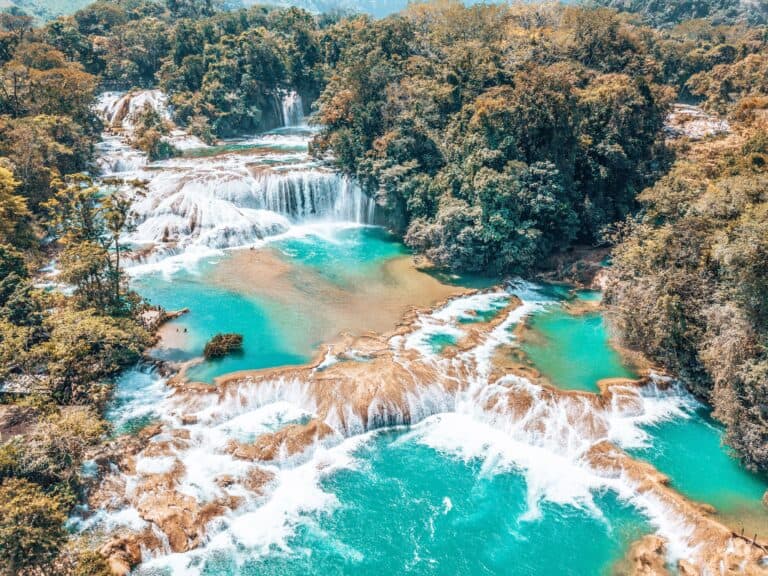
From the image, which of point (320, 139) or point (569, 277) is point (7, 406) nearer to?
point (569, 277)

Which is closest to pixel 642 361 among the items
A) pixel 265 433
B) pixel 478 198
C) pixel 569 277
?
pixel 569 277

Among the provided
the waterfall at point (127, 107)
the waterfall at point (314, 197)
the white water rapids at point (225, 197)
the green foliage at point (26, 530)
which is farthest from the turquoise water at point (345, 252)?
the waterfall at point (127, 107)

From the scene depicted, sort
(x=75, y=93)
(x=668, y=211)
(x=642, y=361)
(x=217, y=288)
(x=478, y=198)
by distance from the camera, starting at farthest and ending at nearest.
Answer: (x=75, y=93) → (x=478, y=198) → (x=217, y=288) → (x=668, y=211) → (x=642, y=361)

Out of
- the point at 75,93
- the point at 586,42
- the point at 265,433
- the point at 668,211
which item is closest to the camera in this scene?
the point at 265,433

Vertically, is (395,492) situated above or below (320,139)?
below

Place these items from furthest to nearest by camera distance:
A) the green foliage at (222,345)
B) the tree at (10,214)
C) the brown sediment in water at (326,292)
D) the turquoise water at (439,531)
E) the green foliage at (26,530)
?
the tree at (10,214) < the brown sediment in water at (326,292) < the green foliage at (222,345) < the turquoise water at (439,531) < the green foliage at (26,530)

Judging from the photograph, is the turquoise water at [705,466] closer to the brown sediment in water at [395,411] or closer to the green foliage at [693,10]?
the brown sediment in water at [395,411]
